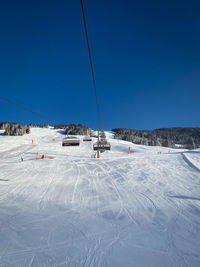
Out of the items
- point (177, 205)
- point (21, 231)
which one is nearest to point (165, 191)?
point (177, 205)

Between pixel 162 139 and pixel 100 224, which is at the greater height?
pixel 162 139

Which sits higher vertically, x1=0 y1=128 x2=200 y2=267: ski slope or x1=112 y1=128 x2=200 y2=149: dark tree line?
x1=112 y1=128 x2=200 y2=149: dark tree line

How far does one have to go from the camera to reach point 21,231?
262cm

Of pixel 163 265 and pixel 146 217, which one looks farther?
pixel 146 217

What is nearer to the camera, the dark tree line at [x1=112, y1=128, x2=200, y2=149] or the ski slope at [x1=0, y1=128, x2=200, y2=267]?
the ski slope at [x1=0, y1=128, x2=200, y2=267]

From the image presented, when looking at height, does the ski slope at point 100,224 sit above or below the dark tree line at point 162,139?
below

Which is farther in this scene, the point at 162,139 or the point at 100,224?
the point at 162,139

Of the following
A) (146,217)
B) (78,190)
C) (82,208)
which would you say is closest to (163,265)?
(146,217)

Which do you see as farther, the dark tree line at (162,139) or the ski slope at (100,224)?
the dark tree line at (162,139)

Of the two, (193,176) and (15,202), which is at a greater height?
(193,176)

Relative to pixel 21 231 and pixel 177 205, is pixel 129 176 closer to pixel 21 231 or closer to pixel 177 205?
pixel 177 205

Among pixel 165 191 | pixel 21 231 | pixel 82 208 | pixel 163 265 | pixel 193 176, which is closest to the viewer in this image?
pixel 163 265

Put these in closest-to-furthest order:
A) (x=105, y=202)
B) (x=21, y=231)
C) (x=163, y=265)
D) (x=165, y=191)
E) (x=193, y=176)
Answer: (x=163, y=265) → (x=21, y=231) → (x=105, y=202) → (x=165, y=191) → (x=193, y=176)

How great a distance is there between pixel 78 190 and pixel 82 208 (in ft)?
4.18
